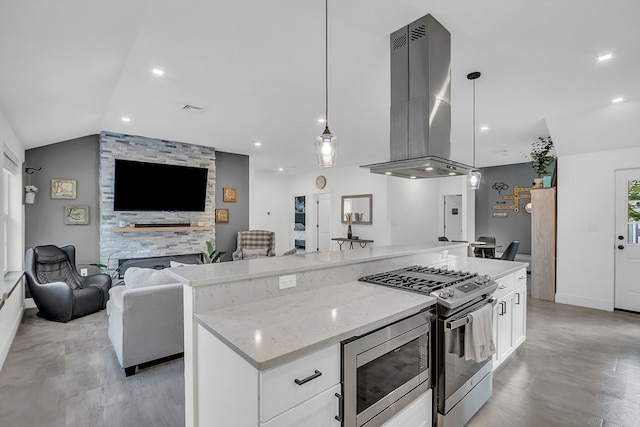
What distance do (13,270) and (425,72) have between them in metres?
5.69

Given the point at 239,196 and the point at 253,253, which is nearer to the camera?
the point at 253,253

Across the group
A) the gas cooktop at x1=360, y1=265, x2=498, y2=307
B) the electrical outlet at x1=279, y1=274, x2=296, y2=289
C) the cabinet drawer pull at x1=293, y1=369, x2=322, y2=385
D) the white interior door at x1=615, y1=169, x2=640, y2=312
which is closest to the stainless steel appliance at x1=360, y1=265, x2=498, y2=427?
the gas cooktop at x1=360, y1=265, x2=498, y2=307

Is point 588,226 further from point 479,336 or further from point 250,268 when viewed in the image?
point 250,268

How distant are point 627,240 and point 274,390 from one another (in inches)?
228

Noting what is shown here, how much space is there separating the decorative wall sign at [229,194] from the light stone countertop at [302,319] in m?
5.12

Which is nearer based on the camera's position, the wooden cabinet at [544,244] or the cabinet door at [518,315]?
the cabinet door at [518,315]

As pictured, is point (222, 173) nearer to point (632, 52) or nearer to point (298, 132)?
point (298, 132)

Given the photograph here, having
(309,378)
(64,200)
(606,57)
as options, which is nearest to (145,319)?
(309,378)

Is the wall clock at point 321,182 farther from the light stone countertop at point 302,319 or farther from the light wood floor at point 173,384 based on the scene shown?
the light stone countertop at point 302,319

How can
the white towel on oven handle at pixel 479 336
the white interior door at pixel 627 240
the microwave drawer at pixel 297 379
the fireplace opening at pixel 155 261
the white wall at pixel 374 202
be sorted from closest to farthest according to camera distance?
the microwave drawer at pixel 297 379 → the white towel on oven handle at pixel 479 336 → the white interior door at pixel 627 240 → the fireplace opening at pixel 155 261 → the white wall at pixel 374 202

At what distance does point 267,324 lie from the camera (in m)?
1.47

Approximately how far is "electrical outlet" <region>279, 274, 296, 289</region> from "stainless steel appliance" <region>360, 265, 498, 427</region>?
0.61 meters

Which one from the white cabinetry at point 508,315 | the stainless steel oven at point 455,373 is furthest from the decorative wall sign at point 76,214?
the white cabinetry at point 508,315

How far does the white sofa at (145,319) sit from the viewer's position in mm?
2760
